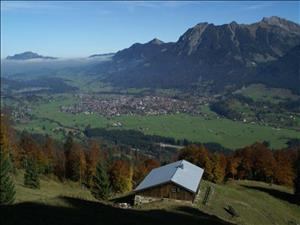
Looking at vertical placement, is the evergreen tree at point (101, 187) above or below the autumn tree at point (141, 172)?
above

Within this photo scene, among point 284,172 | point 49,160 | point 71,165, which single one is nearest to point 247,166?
point 284,172

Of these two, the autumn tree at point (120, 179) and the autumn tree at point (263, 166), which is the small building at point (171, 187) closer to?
the autumn tree at point (120, 179)

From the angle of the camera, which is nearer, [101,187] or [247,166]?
[101,187]

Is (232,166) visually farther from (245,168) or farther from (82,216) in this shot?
(82,216)

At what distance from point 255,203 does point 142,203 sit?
19.4m

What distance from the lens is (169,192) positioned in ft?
227

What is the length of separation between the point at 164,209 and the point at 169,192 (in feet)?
30.6

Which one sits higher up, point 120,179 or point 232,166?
point 232,166

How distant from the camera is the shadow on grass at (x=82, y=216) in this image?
41312 mm

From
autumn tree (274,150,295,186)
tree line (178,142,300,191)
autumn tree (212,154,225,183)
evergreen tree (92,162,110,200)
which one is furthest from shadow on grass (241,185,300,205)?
evergreen tree (92,162,110,200)

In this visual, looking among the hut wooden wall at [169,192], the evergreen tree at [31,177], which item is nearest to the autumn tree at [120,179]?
the evergreen tree at [31,177]

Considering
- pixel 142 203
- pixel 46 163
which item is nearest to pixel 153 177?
pixel 142 203

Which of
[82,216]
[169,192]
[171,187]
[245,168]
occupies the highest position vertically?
[82,216]

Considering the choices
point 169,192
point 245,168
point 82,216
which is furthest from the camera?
point 245,168
